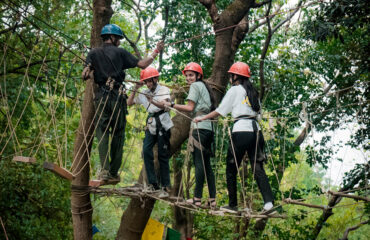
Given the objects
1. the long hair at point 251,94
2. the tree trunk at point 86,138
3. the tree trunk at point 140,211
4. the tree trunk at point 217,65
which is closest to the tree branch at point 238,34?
the tree trunk at point 217,65

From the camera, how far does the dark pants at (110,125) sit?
3.66 m

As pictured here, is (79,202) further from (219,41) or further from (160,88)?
(219,41)

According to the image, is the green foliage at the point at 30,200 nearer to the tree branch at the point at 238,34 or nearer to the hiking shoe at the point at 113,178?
the hiking shoe at the point at 113,178

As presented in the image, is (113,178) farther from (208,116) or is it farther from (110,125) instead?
(208,116)

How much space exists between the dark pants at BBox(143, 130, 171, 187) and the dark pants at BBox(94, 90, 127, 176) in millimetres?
226

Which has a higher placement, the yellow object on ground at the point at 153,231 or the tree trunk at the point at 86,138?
the tree trunk at the point at 86,138

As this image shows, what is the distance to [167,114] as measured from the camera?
3848 millimetres

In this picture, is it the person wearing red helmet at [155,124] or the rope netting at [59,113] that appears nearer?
the rope netting at [59,113]

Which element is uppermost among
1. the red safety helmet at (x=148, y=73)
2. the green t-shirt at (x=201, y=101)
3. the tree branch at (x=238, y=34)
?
the tree branch at (x=238, y=34)

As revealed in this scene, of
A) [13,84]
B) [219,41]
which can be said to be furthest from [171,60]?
[13,84]

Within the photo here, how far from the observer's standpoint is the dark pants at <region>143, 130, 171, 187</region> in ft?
12.6

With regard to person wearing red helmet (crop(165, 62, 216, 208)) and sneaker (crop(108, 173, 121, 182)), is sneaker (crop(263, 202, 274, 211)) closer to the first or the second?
person wearing red helmet (crop(165, 62, 216, 208))

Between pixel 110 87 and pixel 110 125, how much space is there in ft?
1.26

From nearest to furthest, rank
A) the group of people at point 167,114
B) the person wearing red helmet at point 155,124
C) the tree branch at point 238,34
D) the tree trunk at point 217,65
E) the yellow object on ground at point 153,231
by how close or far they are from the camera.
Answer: the group of people at point 167,114 < the person wearing red helmet at point 155,124 < the tree trunk at point 217,65 < the tree branch at point 238,34 < the yellow object on ground at point 153,231
